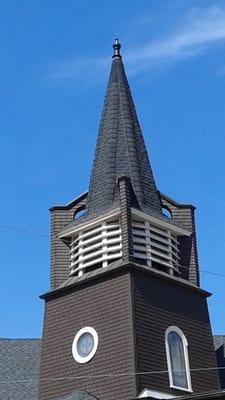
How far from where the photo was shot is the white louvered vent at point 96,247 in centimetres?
2336

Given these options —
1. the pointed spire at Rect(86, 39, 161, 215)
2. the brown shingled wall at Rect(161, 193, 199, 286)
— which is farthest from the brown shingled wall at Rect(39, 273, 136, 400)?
the brown shingled wall at Rect(161, 193, 199, 286)

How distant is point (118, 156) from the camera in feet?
84.2

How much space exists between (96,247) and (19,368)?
4.61 m

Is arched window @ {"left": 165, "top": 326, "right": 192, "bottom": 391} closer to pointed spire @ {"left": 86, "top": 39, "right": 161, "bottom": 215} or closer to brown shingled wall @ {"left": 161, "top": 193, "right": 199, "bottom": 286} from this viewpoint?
brown shingled wall @ {"left": 161, "top": 193, "right": 199, "bottom": 286}

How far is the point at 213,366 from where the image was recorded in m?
23.1

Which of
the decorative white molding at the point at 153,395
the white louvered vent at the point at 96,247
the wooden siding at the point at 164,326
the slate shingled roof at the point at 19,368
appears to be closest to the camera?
the decorative white molding at the point at 153,395

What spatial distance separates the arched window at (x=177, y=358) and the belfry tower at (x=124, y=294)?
28 mm

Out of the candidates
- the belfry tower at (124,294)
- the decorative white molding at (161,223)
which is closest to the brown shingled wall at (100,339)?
the belfry tower at (124,294)

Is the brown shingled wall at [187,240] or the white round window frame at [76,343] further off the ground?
the brown shingled wall at [187,240]

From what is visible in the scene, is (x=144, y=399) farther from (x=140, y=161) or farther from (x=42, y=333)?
(x=140, y=161)

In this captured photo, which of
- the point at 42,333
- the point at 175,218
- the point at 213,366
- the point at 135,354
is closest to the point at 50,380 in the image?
the point at 42,333

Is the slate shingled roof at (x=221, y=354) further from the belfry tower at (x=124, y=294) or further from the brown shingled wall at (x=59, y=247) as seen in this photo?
the brown shingled wall at (x=59, y=247)

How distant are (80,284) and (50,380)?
2.65m

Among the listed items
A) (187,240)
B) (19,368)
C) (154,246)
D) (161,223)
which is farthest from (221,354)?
(19,368)
